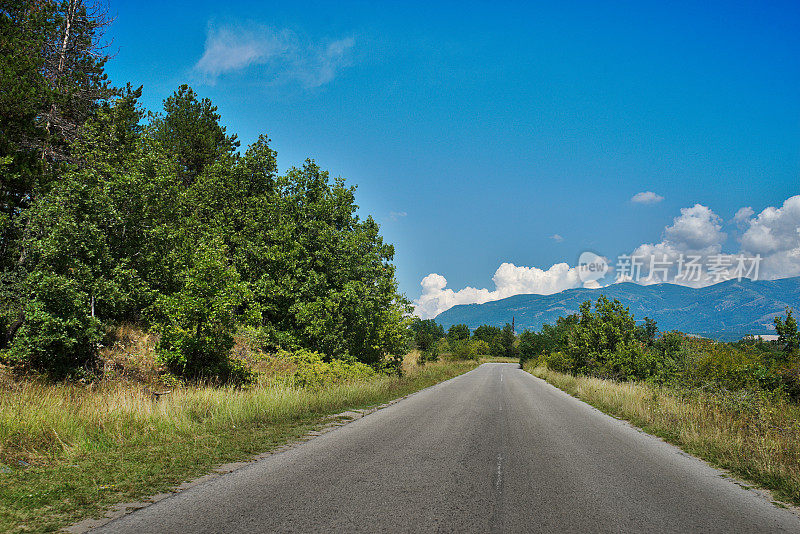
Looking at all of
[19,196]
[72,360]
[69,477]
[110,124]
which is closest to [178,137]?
[110,124]

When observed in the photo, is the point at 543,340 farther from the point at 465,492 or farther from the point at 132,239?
the point at 465,492

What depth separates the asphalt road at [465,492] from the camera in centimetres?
474

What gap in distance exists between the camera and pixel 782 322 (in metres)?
31.0

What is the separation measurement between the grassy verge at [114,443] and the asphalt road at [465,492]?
786 millimetres

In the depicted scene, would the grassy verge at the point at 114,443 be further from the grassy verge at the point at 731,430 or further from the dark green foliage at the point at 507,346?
the dark green foliage at the point at 507,346

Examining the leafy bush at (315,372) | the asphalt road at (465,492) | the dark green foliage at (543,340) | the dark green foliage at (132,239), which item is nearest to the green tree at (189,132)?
the dark green foliage at (132,239)

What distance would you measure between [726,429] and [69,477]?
43.4 ft

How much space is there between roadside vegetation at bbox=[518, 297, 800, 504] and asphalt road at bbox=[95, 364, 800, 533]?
90cm

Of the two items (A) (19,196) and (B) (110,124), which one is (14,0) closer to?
(B) (110,124)

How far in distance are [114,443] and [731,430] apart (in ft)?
44.0

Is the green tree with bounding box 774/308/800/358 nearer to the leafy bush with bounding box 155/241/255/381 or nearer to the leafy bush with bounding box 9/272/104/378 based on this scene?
the leafy bush with bounding box 155/241/255/381

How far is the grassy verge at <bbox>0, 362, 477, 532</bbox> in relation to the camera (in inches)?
199

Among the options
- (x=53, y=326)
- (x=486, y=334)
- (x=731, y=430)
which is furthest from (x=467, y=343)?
(x=53, y=326)

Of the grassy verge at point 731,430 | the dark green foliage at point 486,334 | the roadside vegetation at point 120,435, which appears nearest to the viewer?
the roadside vegetation at point 120,435
